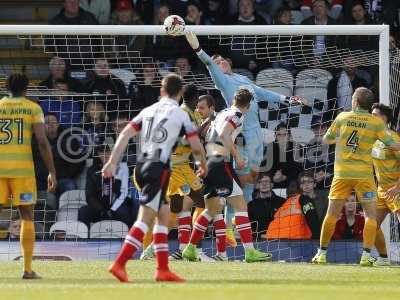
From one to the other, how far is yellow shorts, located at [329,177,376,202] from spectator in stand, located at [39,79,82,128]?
16.0 ft

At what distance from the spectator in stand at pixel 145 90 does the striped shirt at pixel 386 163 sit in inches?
154

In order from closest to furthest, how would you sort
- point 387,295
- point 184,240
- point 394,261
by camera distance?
1. point 387,295
2. point 184,240
3. point 394,261

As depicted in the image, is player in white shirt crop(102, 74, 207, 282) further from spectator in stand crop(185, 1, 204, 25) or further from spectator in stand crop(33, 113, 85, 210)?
spectator in stand crop(185, 1, 204, 25)

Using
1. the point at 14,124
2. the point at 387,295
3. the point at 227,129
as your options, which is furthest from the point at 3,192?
the point at 387,295

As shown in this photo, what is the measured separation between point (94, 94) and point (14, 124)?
579 cm

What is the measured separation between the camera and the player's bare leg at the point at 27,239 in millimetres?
12812

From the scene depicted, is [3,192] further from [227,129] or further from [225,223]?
[225,223]

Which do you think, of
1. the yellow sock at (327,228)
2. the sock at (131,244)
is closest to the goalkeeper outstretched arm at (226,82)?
the yellow sock at (327,228)

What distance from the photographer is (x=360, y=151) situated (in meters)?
15.5

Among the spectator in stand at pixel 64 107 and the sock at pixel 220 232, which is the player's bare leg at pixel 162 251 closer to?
the sock at pixel 220 232

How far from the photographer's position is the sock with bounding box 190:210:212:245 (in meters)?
15.6

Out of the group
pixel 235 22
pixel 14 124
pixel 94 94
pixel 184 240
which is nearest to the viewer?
pixel 14 124

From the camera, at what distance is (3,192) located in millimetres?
13047

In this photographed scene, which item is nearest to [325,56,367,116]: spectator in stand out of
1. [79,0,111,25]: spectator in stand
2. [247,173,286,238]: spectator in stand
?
[247,173,286,238]: spectator in stand
